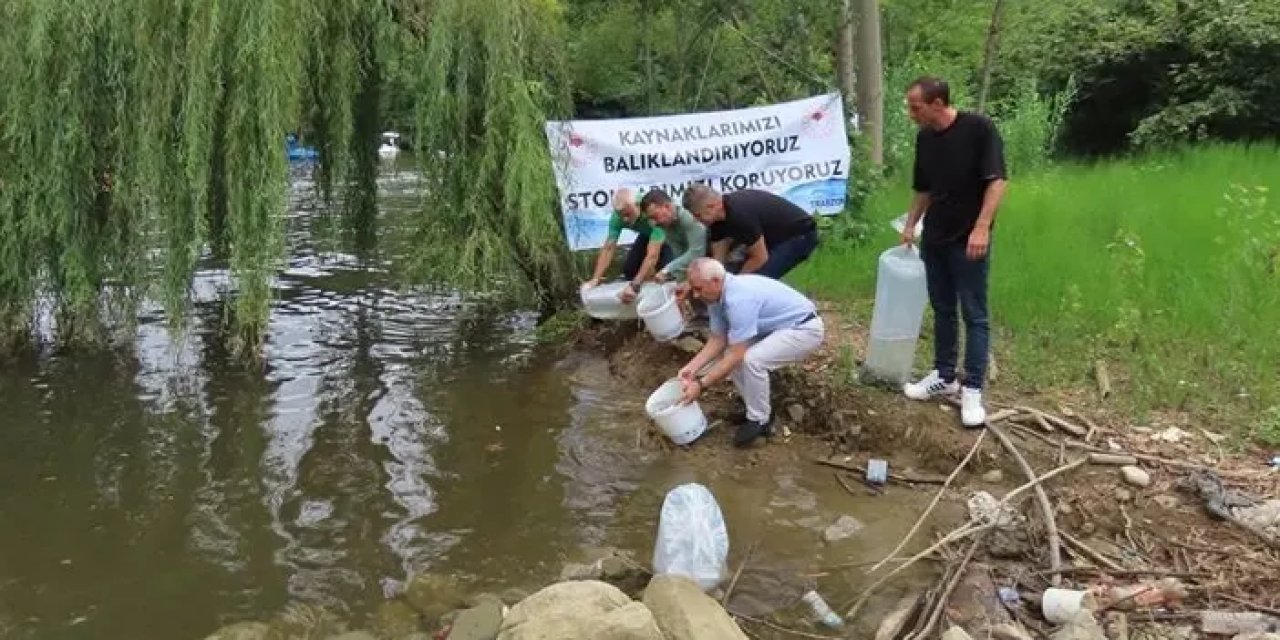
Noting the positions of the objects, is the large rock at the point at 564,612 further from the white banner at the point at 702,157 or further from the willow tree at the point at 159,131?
the white banner at the point at 702,157

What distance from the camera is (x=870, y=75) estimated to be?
10.4 metres

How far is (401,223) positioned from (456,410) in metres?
2.61

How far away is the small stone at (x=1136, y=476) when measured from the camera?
5.34m

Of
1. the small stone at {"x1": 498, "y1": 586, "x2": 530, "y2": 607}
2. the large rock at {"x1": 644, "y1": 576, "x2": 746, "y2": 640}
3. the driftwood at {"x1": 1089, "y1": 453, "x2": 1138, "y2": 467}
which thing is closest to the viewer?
the large rock at {"x1": 644, "y1": 576, "x2": 746, "y2": 640}

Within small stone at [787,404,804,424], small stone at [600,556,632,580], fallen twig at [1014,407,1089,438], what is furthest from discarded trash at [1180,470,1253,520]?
small stone at [600,556,632,580]

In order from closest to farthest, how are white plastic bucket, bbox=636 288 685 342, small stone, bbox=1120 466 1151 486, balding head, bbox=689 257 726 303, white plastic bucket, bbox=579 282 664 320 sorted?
small stone, bbox=1120 466 1151 486, balding head, bbox=689 257 726 303, white plastic bucket, bbox=636 288 685 342, white plastic bucket, bbox=579 282 664 320

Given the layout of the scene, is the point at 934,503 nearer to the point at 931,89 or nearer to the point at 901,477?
the point at 901,477

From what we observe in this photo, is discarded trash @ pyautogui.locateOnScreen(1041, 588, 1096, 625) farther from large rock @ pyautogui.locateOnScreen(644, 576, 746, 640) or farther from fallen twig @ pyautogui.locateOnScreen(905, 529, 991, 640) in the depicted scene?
large rock @ pyautogui.locateOnScreen(644, 576, 746, 640)

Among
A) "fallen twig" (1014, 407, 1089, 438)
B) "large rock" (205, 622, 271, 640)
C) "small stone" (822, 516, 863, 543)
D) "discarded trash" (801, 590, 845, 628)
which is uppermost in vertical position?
"fallen twig" (1014, 407, 1089, 438)

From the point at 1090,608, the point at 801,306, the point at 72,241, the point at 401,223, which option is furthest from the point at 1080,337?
the point at 72,241

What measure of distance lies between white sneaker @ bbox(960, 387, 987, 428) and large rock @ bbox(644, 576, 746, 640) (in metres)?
2.27

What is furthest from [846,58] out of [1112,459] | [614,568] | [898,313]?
[614,568]

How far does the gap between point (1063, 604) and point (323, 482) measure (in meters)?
3.94

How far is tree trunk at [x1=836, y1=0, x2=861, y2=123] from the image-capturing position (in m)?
10.6
